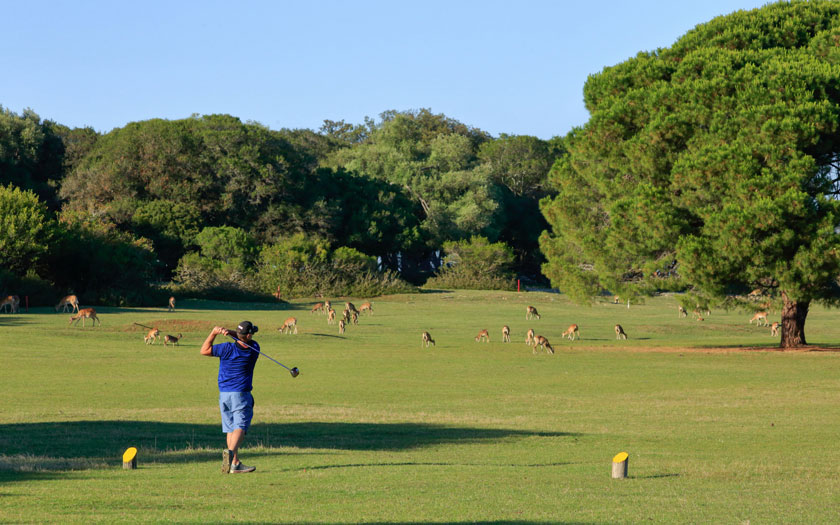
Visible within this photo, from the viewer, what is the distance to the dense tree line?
200 ft

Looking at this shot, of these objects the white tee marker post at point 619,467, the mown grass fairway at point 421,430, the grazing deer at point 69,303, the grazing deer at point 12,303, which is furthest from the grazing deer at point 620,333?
the white tee marker post at point 619,467

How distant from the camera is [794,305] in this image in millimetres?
40062

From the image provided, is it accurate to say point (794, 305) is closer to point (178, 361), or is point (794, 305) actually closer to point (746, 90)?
point (746, 90)

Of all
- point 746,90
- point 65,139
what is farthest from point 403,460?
point 65,139

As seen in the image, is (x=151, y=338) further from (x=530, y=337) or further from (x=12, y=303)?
(x=530, y=337)

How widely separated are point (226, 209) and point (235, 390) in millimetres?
70331

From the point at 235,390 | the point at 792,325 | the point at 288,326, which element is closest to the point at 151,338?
the point at 288,326

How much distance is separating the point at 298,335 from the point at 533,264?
209 ft

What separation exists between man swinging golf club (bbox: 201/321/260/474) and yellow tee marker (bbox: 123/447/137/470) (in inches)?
41.1

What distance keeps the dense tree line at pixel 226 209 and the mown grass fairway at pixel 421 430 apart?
17.0 meters

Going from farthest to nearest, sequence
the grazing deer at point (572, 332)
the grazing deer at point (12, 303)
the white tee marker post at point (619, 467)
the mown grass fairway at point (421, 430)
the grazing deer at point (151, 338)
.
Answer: the grazing deer at point (12, 303), the grazing deer at point (572, 332), the grazing deer at point (151, 338), the white tee marker post at point (619, 467), the mown grass fairway at point (421, 430)

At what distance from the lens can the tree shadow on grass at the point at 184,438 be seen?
14625mm

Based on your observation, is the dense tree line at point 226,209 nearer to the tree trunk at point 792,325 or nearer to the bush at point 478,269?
the bush at point 478,269

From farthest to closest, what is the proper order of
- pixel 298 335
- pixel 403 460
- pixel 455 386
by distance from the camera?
pixel 298 335
pixel 455 386
pixel 403 460
